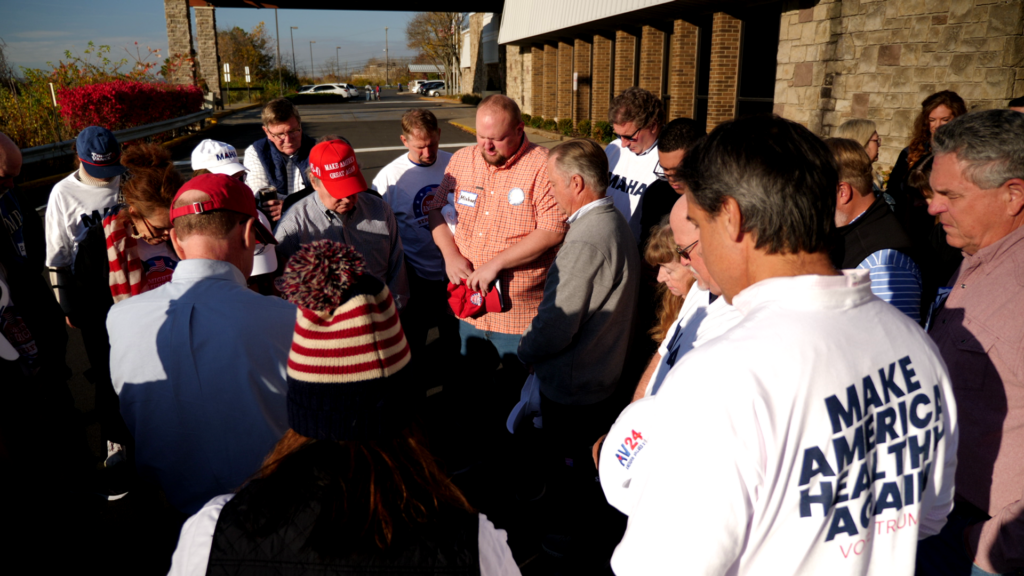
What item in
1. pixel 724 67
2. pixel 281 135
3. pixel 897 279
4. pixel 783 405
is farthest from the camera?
pixel 724 67

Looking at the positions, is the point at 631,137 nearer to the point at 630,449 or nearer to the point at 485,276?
the point at 485,276

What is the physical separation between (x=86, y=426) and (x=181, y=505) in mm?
2875

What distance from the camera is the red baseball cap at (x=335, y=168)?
11.1ft

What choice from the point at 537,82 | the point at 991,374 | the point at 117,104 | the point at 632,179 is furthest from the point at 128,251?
the point at 537,82

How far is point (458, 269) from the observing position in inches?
150

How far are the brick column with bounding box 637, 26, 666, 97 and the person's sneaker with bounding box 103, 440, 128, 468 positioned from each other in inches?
565

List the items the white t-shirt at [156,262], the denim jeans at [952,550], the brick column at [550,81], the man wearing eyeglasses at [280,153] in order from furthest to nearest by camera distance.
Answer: the brick column at [550,81] < the man wearing eyeglasses at [280,153] < the white t-shirt at [156,262] < the denim jeans at [952,550]

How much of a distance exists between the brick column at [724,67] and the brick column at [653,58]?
3069mm

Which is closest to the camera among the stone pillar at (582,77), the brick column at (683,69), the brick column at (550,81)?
the brick column at (683,69)

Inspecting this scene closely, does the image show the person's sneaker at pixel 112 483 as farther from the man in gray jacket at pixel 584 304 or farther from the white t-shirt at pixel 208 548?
the white t-shirt at pixel 208 548

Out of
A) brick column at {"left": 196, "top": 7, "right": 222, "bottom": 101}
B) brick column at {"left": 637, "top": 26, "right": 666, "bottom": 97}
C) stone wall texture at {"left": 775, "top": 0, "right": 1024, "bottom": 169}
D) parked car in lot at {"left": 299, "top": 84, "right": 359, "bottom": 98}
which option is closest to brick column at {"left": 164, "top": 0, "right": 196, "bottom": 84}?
brick column at {"left": 196, "top": 7, "right": 222, "bottom": 101}

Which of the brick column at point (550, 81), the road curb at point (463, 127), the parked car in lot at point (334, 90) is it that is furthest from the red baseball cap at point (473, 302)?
the parked car in lot at point (334, 90)

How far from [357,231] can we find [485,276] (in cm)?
85

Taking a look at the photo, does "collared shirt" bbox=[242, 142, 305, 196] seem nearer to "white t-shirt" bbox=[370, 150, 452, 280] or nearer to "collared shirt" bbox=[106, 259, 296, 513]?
"white t-shirt" bbox=[370, 150, 452, 280]
